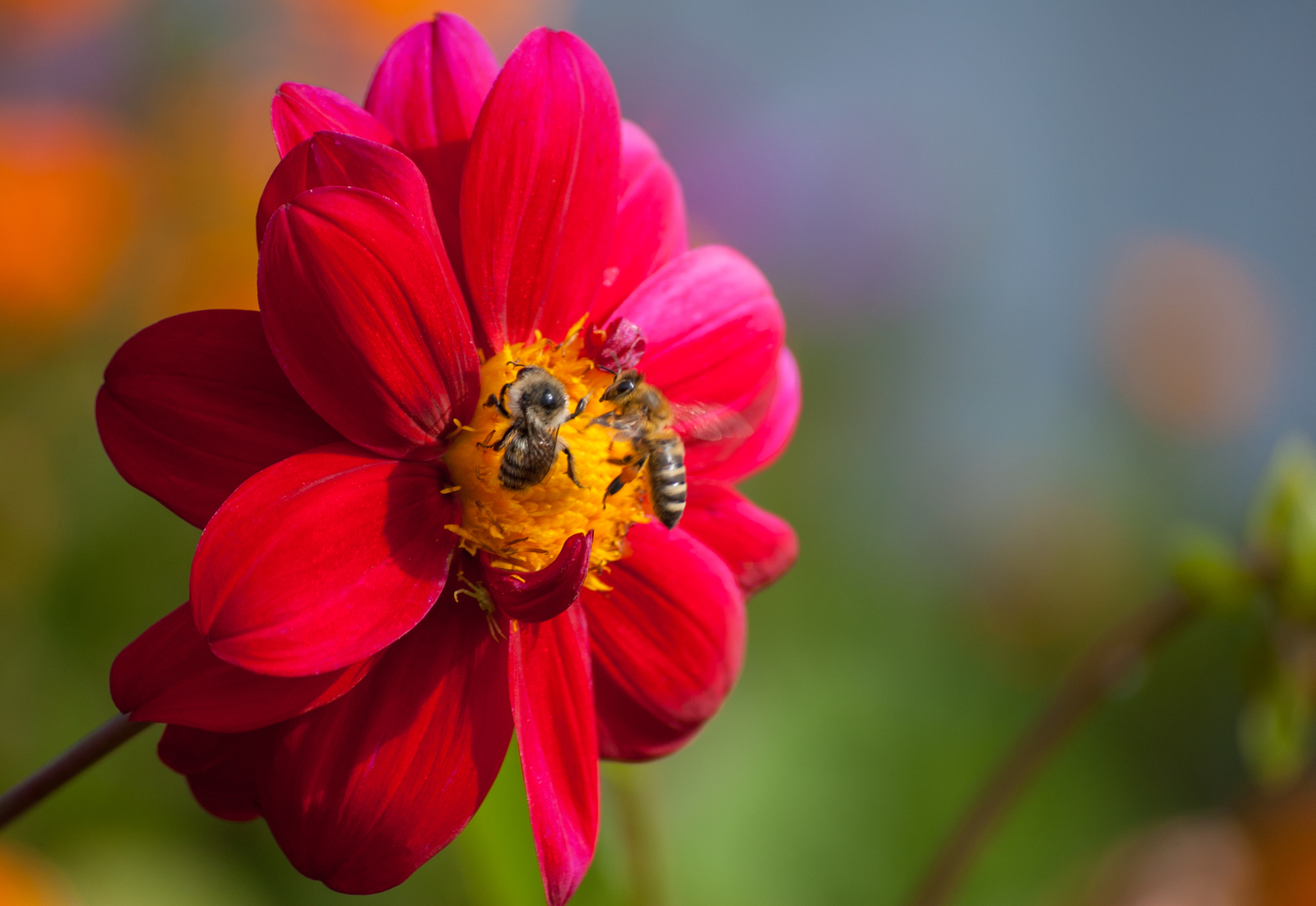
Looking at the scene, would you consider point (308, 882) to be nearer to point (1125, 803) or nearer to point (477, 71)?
point (477, 71)

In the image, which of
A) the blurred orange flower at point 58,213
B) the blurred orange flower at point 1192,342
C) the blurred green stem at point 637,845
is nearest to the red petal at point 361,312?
the blurred green stem at point 637,845

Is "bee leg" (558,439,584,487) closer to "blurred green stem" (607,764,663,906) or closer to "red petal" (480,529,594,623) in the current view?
"red petal" (480,529,594,623)

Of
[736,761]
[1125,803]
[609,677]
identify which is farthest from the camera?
[1125,803]

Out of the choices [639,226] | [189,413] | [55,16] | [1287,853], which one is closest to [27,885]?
[189,413]

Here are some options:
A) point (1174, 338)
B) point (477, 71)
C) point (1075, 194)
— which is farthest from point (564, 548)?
point (1075, 194)

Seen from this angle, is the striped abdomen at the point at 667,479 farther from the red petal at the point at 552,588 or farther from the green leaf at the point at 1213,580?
the green leaf at the point at 1213,580
